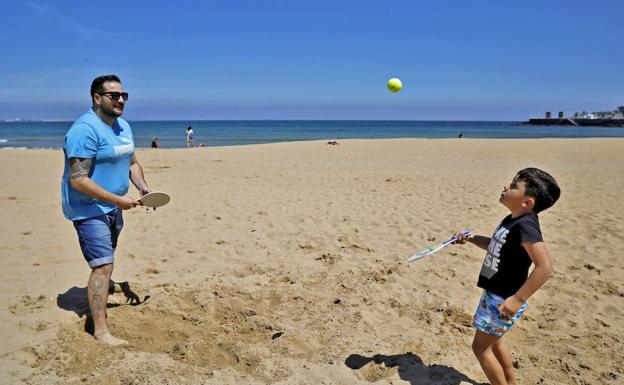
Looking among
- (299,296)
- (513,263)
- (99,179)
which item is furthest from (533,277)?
(99,179)

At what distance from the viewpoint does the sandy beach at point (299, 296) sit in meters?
3.22

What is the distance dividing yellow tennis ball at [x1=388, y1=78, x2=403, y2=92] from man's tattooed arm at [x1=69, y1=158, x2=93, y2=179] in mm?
8261

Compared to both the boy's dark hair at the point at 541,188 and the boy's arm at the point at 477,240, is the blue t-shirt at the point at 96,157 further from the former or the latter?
the boy's dark hair at the point at 541,188

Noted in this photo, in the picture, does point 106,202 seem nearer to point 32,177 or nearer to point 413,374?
point 413,374

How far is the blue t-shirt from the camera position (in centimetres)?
321

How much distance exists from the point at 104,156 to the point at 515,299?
282 centimetres

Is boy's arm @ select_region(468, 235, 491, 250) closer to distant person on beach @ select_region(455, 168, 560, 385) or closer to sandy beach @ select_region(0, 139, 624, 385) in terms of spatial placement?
distant person on beach @ select_region(455, 168, 560, 385)

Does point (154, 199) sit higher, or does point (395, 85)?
point (395, 85)

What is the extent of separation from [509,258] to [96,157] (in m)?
2.79

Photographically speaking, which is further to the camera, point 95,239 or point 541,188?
point 95,239

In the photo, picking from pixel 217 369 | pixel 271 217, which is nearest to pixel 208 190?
pixel 271 217

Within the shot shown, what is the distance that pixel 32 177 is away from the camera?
1270cm

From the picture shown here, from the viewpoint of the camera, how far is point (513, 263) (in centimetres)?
263

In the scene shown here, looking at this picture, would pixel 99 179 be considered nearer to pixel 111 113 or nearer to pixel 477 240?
pixel 111 113
